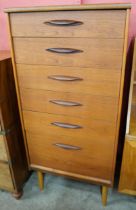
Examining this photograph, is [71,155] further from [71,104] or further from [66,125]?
[71,104]

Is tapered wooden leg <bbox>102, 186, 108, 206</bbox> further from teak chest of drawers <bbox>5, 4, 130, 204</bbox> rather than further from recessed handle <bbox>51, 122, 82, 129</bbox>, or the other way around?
recessed handle <bbox>51, 122, 82, 129</bbox>

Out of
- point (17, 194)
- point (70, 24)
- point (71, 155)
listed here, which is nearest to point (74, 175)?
point (71, 155)

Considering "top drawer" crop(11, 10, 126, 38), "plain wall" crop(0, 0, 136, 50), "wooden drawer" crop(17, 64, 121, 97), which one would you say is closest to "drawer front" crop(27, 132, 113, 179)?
"wooden drawer" crop(17, 64, 121, 97)

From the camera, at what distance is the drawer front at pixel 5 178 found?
4.13 feet

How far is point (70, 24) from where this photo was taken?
2.68ft

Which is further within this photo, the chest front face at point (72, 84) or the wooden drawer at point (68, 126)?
the wooden drawer at point (68, 126)

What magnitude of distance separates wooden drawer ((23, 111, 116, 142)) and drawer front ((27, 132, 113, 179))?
5 centimetres

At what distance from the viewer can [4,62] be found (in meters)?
1.06

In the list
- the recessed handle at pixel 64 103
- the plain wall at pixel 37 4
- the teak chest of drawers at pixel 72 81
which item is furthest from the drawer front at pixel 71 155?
the plain wall at pixel 37 4

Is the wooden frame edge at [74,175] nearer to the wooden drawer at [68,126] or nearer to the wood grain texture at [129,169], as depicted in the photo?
the wood grain texture at [129,169]

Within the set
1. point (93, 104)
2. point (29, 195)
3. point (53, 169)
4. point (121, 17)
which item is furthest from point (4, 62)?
point (29, 195)

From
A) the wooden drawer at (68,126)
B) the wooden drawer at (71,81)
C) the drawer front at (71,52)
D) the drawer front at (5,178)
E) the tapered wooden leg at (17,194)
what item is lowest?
the tapered wooden leg at (17,194)

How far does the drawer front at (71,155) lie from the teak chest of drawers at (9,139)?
0.12 m

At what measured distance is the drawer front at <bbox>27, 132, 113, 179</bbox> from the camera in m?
1.10
